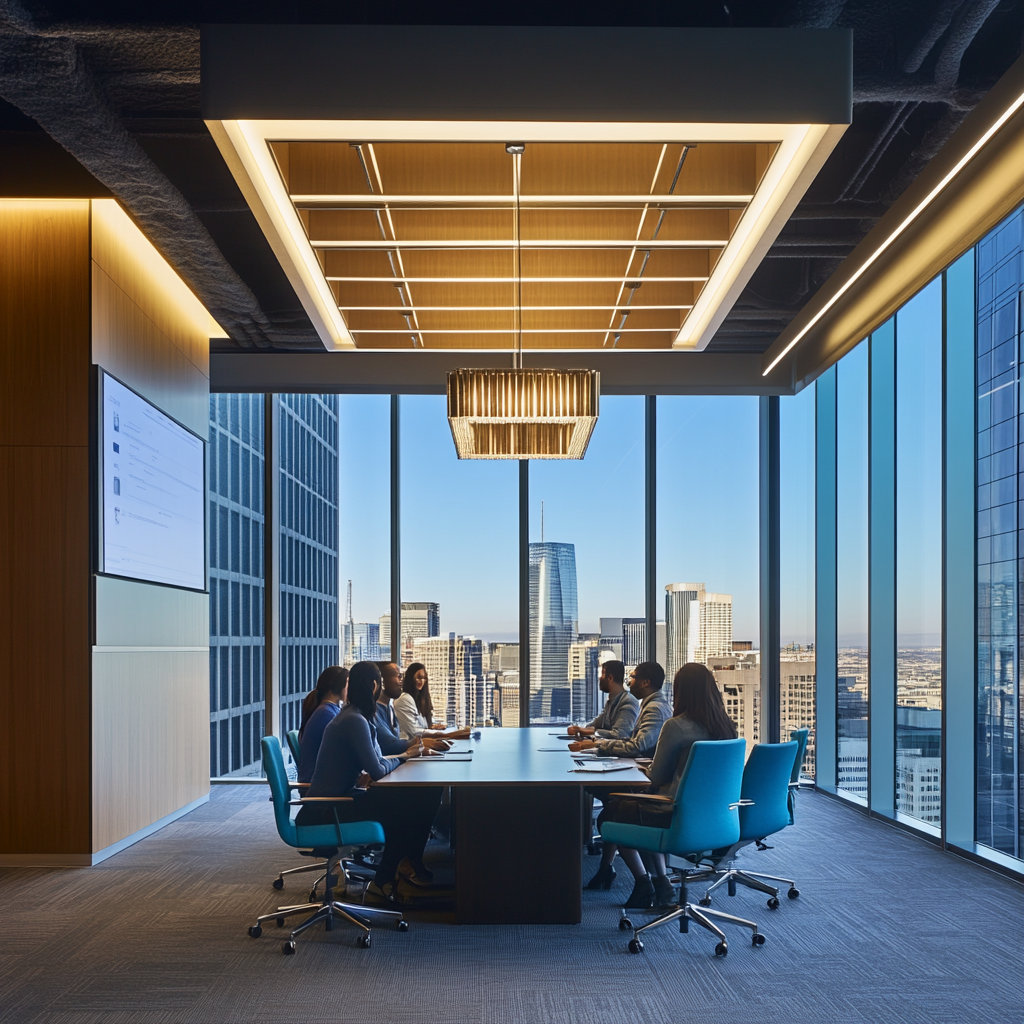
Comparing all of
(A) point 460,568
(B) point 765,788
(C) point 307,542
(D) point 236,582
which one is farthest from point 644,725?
(D) point 236,582

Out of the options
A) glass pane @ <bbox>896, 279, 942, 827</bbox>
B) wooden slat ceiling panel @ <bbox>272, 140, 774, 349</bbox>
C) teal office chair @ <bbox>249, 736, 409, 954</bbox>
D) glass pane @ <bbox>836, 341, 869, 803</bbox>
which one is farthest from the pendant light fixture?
glass pane @ <bbox>836, 341, 869, 803</bbox>

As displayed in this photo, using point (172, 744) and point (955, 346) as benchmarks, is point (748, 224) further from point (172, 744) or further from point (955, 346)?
point (172, 744)

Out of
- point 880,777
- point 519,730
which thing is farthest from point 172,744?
point 880,777

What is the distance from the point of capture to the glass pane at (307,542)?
9945 millimetres

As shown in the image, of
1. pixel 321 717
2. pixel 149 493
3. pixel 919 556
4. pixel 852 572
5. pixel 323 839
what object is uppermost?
pixel 149 493

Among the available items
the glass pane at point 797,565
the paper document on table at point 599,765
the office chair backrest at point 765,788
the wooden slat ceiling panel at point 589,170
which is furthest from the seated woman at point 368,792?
the glass pane at point 797,565

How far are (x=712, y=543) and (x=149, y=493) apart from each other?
5.51 metres

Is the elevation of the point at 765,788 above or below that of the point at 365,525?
below

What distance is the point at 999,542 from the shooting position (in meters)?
6.13

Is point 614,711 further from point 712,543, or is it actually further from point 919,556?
point 712,543

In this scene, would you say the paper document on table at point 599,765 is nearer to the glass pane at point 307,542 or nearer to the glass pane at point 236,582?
the glass pane at point 307,542

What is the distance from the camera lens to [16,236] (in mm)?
6477

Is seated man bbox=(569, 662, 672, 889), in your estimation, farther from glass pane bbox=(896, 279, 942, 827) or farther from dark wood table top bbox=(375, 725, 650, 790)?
glass pane bbox=(896, 279, 942, 827)

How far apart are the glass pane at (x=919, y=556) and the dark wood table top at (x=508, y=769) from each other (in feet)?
8.52
